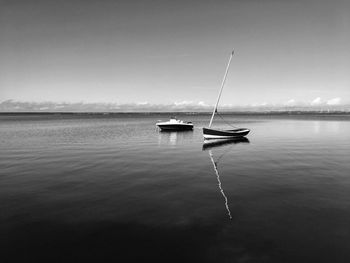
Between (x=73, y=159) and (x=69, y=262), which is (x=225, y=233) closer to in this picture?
(x=69, y=262)

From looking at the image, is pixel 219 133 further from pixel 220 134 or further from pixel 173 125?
pixel 173 125

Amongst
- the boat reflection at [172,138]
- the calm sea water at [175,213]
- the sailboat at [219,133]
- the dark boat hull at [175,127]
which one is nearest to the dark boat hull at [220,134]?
the sailboat at [219,133]

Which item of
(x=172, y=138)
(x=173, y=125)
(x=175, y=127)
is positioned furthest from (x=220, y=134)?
(x=175, y=127)

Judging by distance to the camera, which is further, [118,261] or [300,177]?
[300,177]

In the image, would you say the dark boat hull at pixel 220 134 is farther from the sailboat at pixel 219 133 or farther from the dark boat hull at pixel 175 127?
the dark boat hull at pixel 175 127

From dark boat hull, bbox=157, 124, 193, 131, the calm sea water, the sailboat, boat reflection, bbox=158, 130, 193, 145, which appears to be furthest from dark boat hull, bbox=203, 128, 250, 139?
the calm sea water

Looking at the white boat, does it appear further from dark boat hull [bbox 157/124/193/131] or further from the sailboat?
the sailboat

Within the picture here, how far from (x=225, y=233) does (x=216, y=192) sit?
212 inches

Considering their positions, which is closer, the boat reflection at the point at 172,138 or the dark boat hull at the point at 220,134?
the boat reflection at the point at 172,138

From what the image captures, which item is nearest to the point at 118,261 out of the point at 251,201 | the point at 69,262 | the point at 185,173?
the point at 69,262

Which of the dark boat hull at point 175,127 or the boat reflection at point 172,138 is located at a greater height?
the dark boat hull at point 175,127

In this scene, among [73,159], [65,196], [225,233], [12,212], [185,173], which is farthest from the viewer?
[73,159]

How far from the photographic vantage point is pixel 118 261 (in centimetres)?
786

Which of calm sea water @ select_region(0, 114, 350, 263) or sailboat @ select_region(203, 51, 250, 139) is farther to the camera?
sailboat @ select_region(203, 51, 250, 139)
